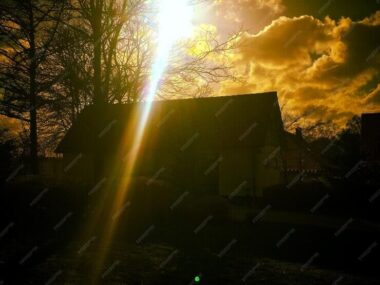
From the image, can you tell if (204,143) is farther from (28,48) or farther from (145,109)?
(28,48)

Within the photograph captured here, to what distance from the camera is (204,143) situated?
24547 mm

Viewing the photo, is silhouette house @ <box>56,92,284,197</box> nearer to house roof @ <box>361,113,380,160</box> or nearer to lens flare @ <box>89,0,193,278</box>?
lens flare @ <box>89,0,193,278</box>

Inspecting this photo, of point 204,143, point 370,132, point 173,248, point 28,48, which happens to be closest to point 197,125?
point 204,143

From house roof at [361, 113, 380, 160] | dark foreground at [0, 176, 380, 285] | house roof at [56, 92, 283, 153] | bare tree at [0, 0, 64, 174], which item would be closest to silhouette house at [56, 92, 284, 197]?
house roof at [56, 92, 283, 153]

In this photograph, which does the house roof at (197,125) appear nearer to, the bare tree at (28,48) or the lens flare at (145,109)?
the lens flare at (145,109)

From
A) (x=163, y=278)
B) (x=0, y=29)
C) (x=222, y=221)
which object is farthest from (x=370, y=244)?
(x=0, y=29)

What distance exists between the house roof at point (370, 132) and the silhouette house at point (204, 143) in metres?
19.4

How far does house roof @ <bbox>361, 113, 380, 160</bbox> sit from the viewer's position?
43.8 meters

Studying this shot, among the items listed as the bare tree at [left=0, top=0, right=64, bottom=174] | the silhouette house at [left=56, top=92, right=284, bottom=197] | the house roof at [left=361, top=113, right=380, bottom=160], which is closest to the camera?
the bare tree at [left=0, top=0, right=64, bottom=174]

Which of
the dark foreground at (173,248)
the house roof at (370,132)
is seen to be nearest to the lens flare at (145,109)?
the dark foreground at (173,248)

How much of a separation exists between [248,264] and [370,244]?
481cm

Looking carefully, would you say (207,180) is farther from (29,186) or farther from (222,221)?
(29,186)

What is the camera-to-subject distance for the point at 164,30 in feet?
53.8

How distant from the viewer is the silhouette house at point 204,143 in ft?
78.3
